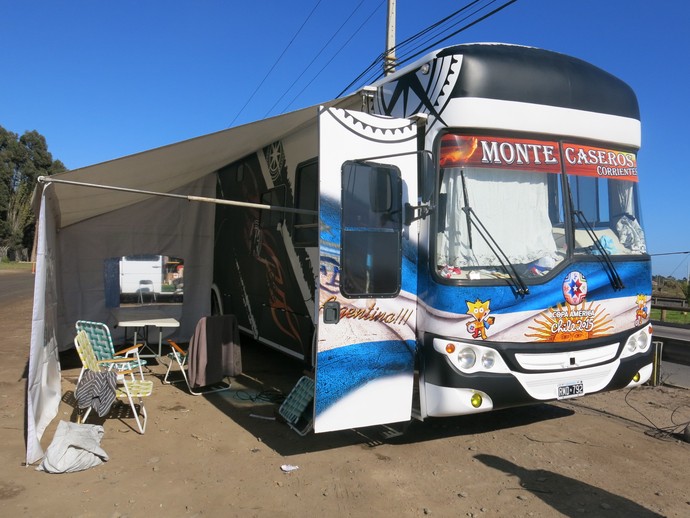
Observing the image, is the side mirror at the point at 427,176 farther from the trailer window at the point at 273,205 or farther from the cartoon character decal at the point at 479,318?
the trailer window at the point at 273,205

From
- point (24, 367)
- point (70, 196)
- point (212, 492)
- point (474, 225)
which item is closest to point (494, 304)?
point (474, 225)

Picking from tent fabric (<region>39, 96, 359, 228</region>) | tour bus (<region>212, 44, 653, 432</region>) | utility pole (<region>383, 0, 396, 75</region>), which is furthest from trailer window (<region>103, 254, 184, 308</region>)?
utility pole (<region>383, 0, 396, 75</region>)

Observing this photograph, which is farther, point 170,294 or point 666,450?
point 170,294

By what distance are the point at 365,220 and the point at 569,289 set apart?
1.69 m

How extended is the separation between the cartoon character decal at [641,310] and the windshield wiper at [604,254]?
31 cm

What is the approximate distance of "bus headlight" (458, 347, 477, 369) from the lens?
4043 millimetres

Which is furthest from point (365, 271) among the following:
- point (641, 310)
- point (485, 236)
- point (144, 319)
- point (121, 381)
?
point (144, 319)

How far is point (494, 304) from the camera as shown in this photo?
4.11 meters

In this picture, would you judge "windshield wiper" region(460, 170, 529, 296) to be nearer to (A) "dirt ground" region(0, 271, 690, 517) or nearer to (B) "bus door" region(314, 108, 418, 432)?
(B) "bus door" region(314, 108, 418, 432)

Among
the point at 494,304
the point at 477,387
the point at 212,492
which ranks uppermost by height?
the point at 494,304

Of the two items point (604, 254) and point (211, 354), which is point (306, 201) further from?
point (604, 254)

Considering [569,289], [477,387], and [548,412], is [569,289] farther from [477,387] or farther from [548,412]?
[548,412]

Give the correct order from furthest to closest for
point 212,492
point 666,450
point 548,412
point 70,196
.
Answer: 1. point 70,196
2. point 548,412
3. point 666,450
4. point 212,492

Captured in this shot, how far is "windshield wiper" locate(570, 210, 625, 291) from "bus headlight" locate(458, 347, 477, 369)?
1417 mm
